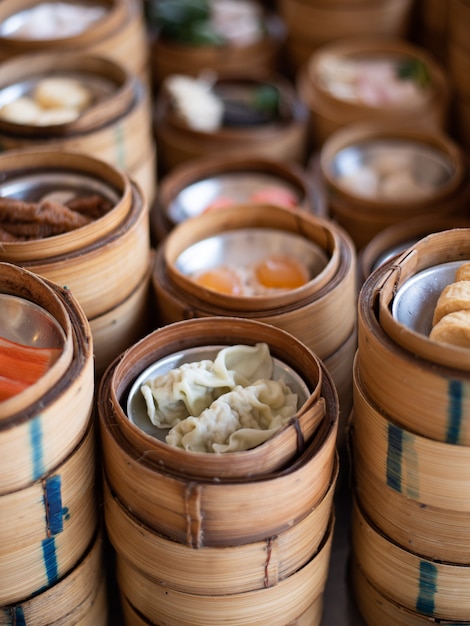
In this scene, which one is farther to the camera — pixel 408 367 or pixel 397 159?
pixel 397 159

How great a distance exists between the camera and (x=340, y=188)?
308 centimetres

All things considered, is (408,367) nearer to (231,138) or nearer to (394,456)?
(394,456)

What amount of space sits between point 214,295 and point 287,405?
1.47 ft

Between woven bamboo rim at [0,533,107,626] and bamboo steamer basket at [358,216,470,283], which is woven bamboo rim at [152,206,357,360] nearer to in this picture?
bamboo steamer basket at [358,216,470,283]

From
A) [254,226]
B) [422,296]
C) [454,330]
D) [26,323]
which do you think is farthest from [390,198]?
[26,323]

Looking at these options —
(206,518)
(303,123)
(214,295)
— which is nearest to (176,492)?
(206,518)

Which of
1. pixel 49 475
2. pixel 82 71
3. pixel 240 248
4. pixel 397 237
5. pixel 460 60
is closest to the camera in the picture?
pixel 49 475

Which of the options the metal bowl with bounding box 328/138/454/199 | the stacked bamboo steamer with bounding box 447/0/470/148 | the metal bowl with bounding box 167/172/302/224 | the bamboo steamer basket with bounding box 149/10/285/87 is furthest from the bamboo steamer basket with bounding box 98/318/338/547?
the bamboo steamer basket with bounding box 149/10/285/87

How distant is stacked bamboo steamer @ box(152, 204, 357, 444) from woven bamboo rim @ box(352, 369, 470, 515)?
1.09 ft

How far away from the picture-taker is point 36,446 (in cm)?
177

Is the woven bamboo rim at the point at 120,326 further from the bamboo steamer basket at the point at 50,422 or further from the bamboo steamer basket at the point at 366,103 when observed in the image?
the bamboo steamer basket at the point at 366,103

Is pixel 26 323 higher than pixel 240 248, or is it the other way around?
pixel 26 323

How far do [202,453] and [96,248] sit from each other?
2.38 ft

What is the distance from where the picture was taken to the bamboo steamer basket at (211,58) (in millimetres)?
3908
